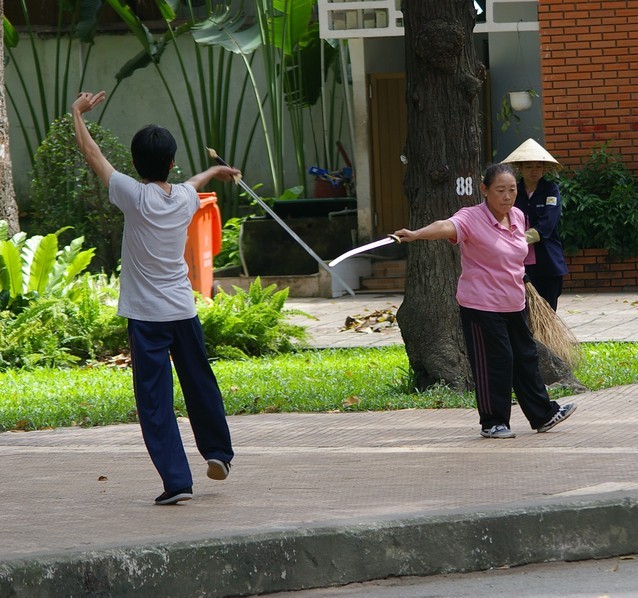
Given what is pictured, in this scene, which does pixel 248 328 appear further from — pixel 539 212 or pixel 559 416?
pixel 559 416

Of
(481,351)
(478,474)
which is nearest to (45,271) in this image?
(481,351)

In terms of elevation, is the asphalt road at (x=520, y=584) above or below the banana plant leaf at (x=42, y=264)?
below

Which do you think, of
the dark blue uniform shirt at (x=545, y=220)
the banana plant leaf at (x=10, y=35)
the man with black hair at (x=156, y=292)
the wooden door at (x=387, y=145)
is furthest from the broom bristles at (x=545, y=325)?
the banana plant leaf at (x=10, y=35)

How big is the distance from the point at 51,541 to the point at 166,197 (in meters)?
1.70

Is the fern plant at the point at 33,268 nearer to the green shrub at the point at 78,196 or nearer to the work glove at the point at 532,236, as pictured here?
the green shrub at the point at 78,196

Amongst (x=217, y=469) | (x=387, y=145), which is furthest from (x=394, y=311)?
(x=217, y=469)

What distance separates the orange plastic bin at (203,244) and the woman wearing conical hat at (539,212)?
596 centimetres

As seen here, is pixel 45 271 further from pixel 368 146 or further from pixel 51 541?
pixel 51 541

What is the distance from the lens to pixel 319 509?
19.1ft

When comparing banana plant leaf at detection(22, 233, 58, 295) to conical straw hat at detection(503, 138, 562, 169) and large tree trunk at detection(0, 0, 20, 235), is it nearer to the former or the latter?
large tree trunk at detection(0, 0, 20, 235)

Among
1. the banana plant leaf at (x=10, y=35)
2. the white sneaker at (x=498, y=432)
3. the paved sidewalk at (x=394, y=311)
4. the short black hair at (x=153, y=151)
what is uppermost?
the banana plant leaf at (x=10, y=35)

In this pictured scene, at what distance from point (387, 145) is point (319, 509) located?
14077 millimetres

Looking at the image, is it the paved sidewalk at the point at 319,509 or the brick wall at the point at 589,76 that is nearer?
the paved sidewalk at the point at 319,509

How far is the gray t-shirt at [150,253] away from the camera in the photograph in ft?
19.8
